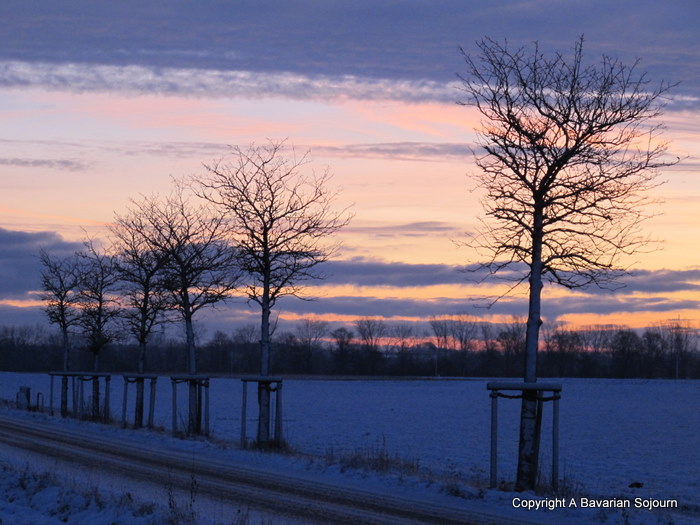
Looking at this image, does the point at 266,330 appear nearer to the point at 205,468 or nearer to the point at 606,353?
the point at 205,468

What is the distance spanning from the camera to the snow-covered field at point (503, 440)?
1783cm

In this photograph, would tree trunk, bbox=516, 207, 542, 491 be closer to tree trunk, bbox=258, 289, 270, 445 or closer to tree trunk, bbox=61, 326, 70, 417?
tree trunk, bbox=258, 289, 270, 445

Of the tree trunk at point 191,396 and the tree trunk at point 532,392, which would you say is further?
the tree trunk at point 191,396

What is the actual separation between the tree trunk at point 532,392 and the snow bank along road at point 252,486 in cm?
237

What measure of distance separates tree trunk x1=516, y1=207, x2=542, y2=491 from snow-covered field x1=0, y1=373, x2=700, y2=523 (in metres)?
0.78

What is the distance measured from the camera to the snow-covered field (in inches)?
702

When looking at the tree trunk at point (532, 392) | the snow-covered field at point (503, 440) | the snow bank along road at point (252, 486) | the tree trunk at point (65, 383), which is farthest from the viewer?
the tree trunk at point (65, 383)

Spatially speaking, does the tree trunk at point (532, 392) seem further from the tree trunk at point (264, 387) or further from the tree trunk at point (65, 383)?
the tree trunk at point (65, 383)

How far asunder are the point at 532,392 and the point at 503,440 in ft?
65.4

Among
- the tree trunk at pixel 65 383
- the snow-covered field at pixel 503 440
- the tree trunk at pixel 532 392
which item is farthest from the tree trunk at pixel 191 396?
the tree trunk at pixel 532 392

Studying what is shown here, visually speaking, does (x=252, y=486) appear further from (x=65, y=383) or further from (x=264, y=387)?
(x=65, y=383)

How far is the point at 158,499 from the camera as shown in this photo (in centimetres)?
1365

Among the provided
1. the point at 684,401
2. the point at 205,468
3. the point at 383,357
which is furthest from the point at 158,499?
the point at 383,357

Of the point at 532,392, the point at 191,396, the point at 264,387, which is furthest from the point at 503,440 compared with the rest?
the point at 532,392
